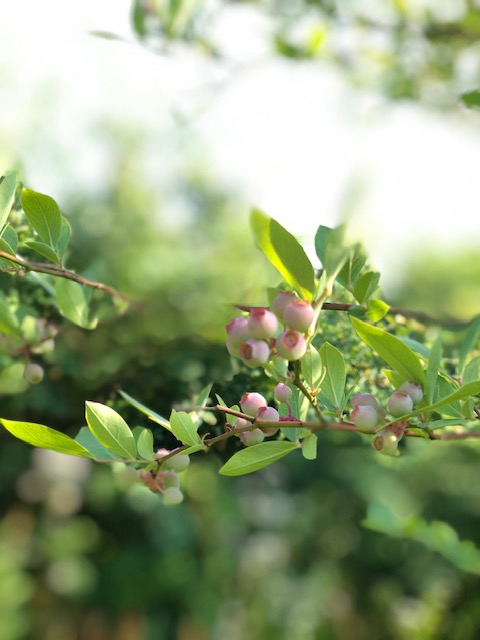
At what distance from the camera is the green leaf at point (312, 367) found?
1.13ft

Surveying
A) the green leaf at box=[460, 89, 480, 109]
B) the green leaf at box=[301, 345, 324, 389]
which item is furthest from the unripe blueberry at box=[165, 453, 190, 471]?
the green leaf at box=[460, 89, 480, 109]

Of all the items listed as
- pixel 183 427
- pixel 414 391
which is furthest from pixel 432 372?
pixel 183 427

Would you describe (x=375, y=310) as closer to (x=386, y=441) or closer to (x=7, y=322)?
(x=386, y=441)

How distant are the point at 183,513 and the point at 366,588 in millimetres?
632

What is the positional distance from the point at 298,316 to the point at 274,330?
13 mm

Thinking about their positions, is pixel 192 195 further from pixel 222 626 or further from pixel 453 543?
pixel 453 543

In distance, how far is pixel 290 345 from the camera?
1.00 ft

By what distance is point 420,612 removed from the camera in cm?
185

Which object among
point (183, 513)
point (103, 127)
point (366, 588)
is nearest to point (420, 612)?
point (366, 588)

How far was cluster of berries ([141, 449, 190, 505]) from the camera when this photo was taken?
0.43 metres

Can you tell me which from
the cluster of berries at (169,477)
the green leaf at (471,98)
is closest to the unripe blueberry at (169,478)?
the cluster of berries at (169,477)

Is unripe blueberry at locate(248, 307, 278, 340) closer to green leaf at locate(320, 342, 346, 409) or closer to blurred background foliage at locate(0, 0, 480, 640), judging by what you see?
green leaf at locate(320, 342, 346, 409)

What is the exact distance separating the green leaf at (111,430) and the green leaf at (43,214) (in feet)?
0.29

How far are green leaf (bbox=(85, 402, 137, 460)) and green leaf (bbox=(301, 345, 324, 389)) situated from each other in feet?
0.31
